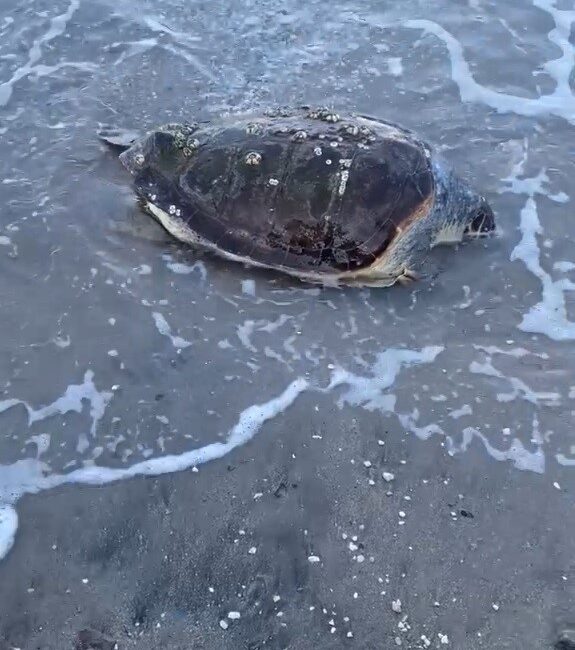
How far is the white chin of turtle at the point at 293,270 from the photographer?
4.93m

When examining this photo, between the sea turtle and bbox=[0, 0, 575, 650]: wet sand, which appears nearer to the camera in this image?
bbox=[0, 0, 575, 650]: wet sand

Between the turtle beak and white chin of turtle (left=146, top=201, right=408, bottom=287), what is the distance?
77 cm

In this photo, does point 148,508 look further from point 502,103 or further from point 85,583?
point 502,103

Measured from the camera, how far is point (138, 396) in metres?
4.25

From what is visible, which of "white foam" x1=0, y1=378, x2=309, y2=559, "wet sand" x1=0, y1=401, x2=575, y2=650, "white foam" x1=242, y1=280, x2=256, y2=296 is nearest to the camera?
"wet sand" x1=0, y1=401, x2=575, y2=650

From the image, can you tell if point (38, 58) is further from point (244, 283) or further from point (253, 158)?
point (244, 283)

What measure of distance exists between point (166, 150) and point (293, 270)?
1.42 meters

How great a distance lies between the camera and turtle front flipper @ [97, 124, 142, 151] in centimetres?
577

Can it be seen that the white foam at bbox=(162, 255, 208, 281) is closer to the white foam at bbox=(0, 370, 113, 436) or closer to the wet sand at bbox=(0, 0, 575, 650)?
the wet sand at bbox=(0, 0, 575, 650)

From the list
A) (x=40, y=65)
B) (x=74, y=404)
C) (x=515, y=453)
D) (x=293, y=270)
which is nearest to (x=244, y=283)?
(x=293, y=270)

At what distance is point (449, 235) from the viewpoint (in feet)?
16.9

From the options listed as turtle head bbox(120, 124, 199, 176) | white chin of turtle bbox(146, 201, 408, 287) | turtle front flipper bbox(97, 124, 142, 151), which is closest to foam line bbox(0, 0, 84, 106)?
turtle front flipper bbox(97, 124, 142, 151)

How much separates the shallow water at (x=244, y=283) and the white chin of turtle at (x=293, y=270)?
89 millimetres

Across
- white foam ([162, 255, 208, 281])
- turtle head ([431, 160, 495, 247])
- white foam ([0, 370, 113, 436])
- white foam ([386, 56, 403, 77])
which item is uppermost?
white foam ([386, 56, 403, 77])
